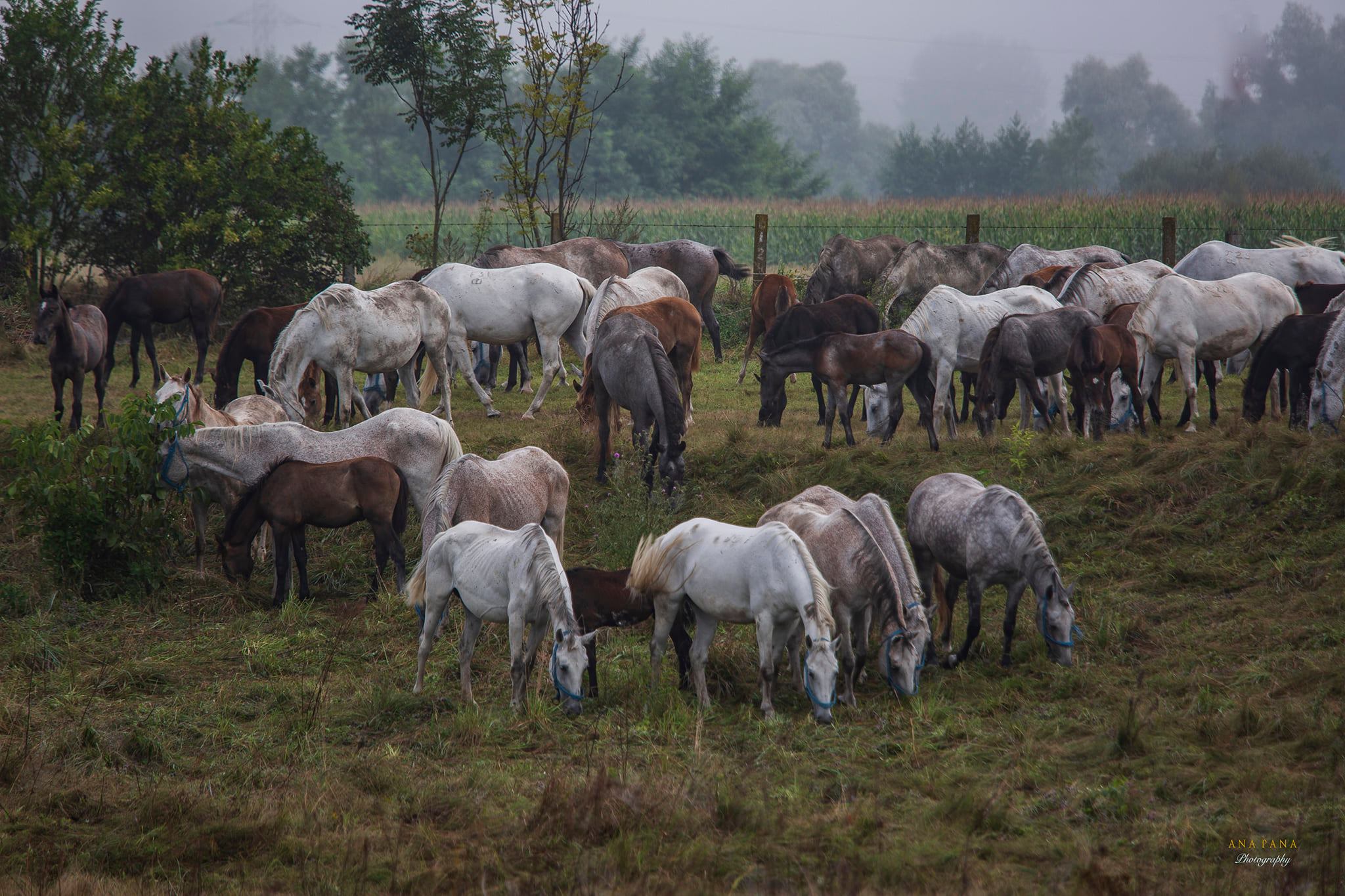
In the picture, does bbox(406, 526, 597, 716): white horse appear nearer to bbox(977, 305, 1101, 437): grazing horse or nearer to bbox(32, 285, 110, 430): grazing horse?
bbox(977, 305, 1101, 437): grazing horse

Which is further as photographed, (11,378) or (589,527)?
(11,378)

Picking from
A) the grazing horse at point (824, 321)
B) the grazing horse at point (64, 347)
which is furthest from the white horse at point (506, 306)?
the grazing horse at point (64, 347)

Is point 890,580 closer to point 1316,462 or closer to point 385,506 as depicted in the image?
point 385,506

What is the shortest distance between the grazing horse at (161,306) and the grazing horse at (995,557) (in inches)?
428

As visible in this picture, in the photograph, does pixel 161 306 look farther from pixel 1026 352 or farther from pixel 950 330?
pixel 1026 352

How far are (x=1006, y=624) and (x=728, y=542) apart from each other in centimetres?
192

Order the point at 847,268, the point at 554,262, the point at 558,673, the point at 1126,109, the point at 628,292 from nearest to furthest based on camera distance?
the point at 558,673
the point at 628,292
the point at 554,262
the point at 847,268
the point at 1126,109

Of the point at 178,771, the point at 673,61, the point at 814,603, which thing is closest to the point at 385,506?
the point at 178,771

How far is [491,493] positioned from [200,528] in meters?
2.80

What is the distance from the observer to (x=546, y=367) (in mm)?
13500

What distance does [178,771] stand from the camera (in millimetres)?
5832

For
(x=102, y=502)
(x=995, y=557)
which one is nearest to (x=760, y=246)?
(x=102, y=502)

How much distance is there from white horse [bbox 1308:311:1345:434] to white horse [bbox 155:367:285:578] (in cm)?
965

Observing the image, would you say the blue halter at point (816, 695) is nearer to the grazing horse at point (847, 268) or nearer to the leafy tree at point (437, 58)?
the grazing horse at point (847, 268)
